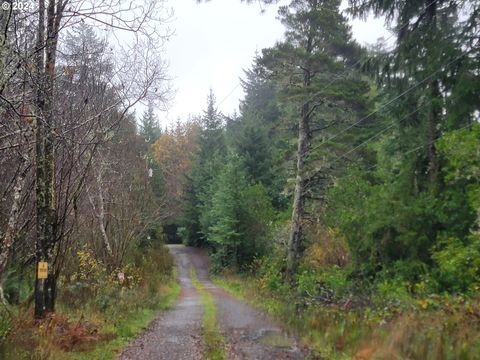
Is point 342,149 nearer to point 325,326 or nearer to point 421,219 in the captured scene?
point 421,219

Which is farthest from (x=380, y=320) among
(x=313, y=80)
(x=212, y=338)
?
(x=313, y=80)

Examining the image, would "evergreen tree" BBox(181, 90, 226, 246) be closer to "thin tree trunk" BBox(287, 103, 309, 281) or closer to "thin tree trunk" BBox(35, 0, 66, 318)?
"thin tree trunk" BBox(287, 103, 309, 281)

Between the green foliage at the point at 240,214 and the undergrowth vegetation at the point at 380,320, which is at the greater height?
the green foliage at the point at 240,214

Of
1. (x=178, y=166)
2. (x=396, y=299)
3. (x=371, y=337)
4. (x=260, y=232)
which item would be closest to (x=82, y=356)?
(x=371, y=337)

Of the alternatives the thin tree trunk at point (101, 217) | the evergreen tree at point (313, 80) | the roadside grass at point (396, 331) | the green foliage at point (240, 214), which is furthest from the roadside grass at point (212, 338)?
the green foliage at point (240, 214)

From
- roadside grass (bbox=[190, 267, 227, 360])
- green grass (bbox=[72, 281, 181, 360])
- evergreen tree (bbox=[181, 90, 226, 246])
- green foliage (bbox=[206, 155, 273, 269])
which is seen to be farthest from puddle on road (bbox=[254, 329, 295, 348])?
evergreen tree (bbox=[181, 90, 226, 246])

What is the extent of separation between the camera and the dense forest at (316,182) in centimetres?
879

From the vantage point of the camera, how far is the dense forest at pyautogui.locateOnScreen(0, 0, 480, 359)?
8789 millimetres

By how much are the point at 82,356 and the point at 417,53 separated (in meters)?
11.3

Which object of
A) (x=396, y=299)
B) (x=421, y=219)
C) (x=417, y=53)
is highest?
(x=417, y=53)

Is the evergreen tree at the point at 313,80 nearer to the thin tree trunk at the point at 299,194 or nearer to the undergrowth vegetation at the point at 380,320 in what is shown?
the thin tree trunk at the point at 299,194

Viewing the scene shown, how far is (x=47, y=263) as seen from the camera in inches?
377

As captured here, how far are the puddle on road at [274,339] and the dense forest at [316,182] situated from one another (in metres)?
0.65

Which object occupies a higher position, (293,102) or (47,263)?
(293,102)
